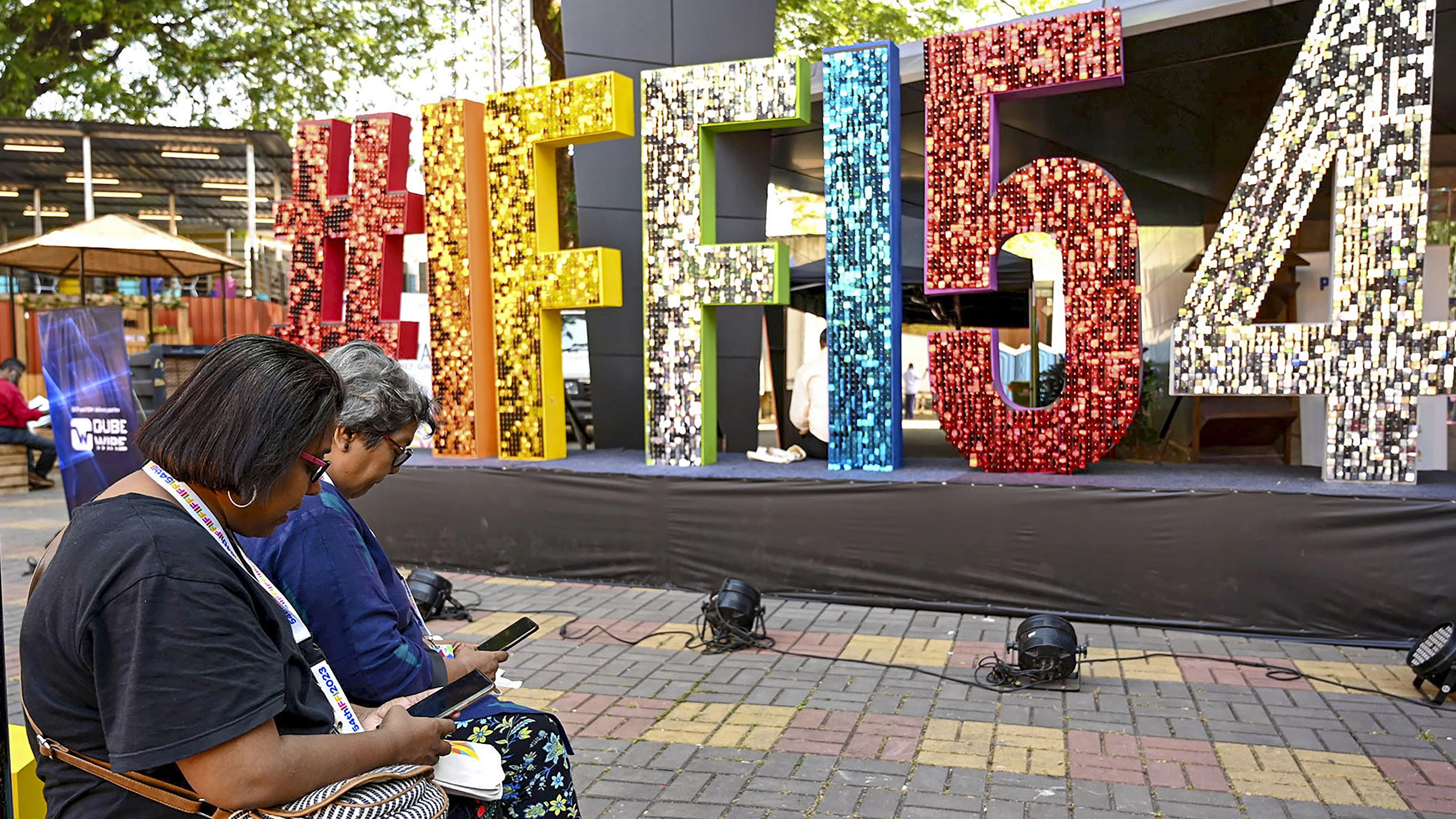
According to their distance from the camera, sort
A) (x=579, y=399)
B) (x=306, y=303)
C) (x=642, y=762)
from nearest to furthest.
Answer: (x=642, y=762)
(x=306, y=303)
(x=579, y=399)

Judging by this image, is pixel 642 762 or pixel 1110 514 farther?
pixel 1110 514

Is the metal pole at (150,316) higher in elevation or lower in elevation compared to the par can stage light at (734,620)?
higher

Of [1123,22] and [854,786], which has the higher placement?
[1123,22]

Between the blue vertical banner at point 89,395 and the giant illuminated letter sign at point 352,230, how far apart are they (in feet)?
4.74

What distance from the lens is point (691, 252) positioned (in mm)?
8008

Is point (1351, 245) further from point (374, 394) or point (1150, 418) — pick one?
point (1150, 418)

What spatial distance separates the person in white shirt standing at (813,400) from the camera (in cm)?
945

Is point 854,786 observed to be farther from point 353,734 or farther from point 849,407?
point 849,407

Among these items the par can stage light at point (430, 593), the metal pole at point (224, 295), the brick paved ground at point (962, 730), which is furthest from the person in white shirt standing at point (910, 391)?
the brick paved ground at point (962, 730)

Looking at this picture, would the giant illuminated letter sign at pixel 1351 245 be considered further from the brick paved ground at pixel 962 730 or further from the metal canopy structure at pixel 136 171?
the metal canopy structure at pixel 136 171

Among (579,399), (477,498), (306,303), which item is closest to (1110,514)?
(477,498)

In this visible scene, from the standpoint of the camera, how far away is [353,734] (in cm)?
206

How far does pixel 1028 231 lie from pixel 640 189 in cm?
402

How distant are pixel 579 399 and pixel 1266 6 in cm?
1054
